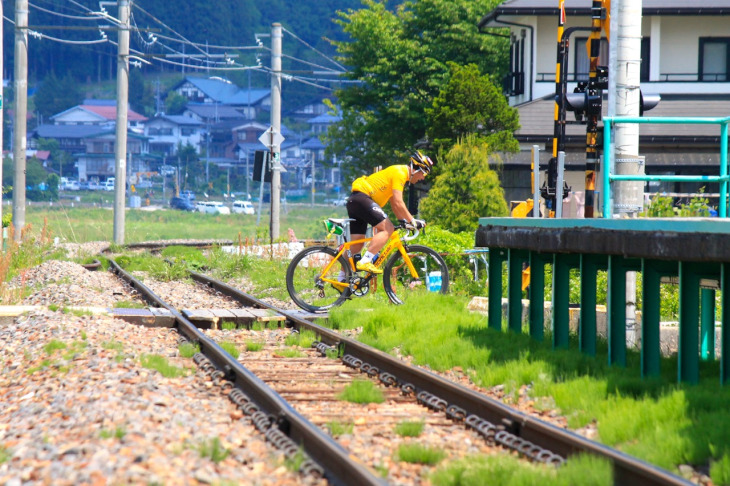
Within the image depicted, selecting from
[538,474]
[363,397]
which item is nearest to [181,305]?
[363,397]

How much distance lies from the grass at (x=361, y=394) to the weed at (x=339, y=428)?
852 mm

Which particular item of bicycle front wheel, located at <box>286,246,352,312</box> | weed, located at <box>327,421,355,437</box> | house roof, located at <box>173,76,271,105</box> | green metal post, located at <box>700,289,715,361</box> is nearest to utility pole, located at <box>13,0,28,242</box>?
bicycle front wheel, located at <box>286,246,352,312</box>

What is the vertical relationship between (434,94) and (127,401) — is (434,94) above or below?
above

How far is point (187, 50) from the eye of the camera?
12781 centimetres

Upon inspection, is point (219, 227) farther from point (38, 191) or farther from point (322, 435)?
point (322, 435)

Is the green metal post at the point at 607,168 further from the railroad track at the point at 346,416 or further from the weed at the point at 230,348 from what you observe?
the weed at the point at 230,348

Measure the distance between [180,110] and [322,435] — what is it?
396 feet

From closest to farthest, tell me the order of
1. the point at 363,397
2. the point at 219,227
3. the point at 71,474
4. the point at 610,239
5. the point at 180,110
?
the point at 71,474 → the point at 363,397 → the point at 610,239 → the point at 219,227 → the point at 180,110

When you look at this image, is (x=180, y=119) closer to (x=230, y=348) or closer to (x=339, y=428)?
(x=230, y=348)

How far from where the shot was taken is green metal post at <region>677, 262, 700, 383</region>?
6477 mm

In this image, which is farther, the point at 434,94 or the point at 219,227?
the point at 219,227

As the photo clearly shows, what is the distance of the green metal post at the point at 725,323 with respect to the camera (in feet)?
20.6

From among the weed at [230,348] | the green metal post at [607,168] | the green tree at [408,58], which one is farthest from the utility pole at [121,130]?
the green metal post at [607,168]

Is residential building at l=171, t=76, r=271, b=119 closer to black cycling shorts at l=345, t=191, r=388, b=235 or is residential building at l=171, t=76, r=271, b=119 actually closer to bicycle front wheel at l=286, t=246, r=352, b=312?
bicycle front wheel at l=286, t=246, r=352, b=312
